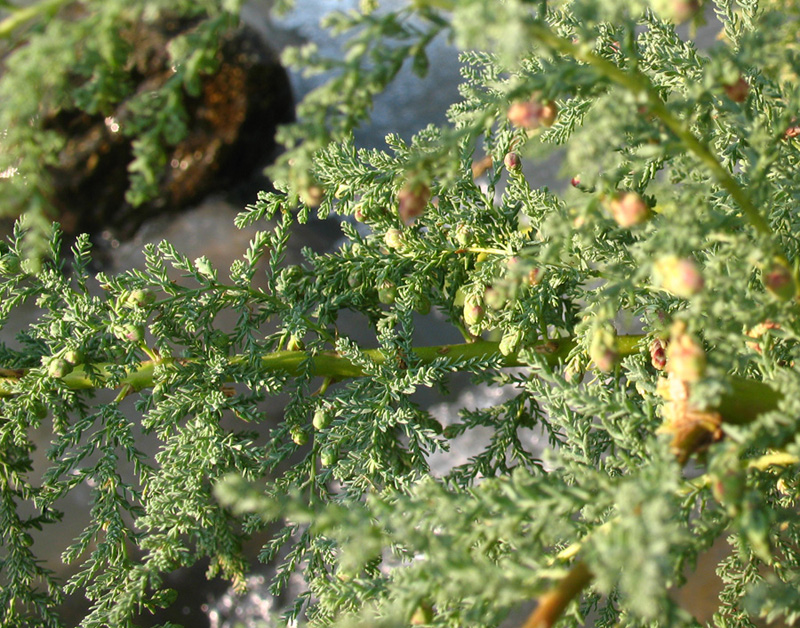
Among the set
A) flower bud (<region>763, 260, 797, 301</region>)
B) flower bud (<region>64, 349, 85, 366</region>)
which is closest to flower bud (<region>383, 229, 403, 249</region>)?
flower bud (<region>64, 349, 85, 366</region>)

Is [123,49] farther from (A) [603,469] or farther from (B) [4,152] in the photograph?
(A) [603,469]

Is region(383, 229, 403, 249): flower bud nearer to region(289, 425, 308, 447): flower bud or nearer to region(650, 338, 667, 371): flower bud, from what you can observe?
region(289, 425, 308, 447): flower bud

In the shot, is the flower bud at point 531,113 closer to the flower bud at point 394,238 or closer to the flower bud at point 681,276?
the flower bud at point 681,276

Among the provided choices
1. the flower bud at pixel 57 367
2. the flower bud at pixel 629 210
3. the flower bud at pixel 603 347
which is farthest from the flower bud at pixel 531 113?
the flower bud at pixel 57 367

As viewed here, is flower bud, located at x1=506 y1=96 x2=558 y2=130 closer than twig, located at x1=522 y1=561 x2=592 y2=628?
No

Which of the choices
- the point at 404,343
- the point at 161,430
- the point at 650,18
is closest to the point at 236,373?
the point at 161,430

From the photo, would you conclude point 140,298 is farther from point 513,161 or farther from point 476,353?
point 513,161

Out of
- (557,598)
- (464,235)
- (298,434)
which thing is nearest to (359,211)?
(464,235)

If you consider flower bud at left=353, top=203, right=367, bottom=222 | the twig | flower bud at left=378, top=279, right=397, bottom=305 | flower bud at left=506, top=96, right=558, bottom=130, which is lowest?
flower bud at left=378, top=279, right=397, bottom=305
